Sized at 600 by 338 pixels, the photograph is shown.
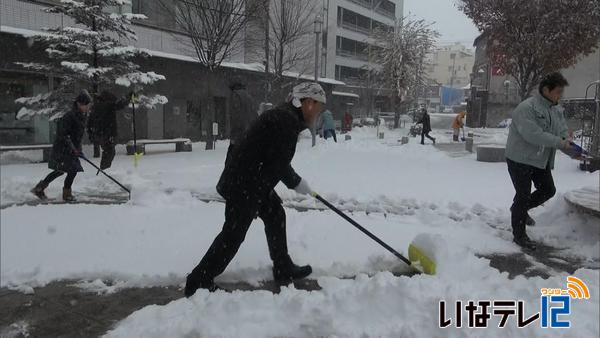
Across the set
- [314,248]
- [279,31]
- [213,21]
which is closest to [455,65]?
[279,31]

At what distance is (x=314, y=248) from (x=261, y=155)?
61.5 inches

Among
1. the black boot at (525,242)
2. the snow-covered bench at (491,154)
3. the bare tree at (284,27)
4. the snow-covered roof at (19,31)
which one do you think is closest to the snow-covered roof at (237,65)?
the bare tree at (284,27)

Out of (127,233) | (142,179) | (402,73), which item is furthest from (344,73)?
(127,233)

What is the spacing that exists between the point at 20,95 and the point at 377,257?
40.9ft

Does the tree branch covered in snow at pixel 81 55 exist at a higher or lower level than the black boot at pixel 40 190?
higher

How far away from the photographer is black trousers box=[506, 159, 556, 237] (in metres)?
4.76

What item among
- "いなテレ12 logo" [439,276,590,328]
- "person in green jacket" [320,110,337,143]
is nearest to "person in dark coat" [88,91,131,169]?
"いなテレ12 logo" [439,276,590,328]

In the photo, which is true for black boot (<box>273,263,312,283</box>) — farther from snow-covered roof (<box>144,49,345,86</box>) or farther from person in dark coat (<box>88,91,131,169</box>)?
snow-covered roof (<box>144,49,345,86</box>)

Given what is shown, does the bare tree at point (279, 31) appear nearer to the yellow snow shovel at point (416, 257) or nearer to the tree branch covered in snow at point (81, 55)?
the tree branch covered in snow at point (81, 55)

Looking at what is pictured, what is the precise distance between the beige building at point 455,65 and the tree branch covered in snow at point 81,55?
83.3 m

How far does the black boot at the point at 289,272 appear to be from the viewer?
3.75 metres

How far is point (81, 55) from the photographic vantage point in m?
12.3

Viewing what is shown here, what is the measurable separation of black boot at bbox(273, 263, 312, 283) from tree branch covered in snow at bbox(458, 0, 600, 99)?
11.4m

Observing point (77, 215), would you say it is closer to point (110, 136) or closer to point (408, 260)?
point (408, 260)
